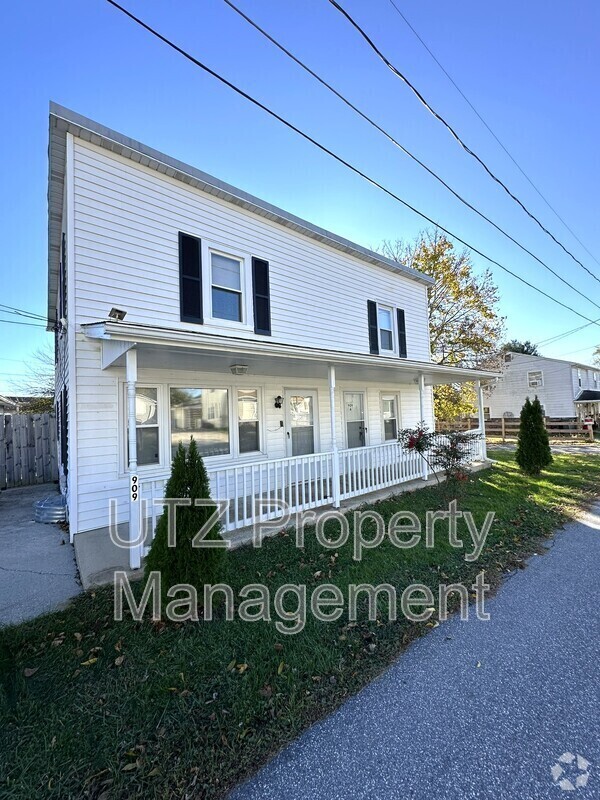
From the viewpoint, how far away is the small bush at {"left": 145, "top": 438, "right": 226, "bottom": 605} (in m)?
3.24

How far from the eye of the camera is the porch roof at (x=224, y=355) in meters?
4.27

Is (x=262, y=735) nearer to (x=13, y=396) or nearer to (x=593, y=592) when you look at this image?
(x=593, y=592)

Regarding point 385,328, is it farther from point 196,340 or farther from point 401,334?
point 196,340

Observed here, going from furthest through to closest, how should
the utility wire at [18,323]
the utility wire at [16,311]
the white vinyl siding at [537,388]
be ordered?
1. the white vinyl siding at [537,388]
2. the utility wire at [18,323]
3. the utility wire at [16,311]

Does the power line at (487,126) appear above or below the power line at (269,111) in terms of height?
above

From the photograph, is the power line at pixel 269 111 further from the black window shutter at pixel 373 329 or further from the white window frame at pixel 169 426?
the white window frame at pixel 169 426

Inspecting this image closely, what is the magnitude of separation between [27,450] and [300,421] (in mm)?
7671

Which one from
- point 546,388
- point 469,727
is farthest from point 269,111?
point 546,388

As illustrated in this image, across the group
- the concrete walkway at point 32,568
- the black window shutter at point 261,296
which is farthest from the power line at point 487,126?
the concrete walkway at point 32,568

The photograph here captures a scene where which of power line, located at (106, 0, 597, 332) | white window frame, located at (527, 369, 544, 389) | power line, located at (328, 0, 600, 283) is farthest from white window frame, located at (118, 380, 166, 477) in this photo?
white window frame, located at (527, 369, 544, 389)

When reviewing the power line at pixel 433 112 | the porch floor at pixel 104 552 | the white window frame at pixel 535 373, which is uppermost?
the power line at pixel 433 112

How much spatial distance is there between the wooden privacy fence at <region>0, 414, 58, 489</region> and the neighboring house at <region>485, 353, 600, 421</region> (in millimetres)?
23760

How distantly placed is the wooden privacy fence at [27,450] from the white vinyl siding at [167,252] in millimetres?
6355

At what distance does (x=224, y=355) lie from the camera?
211 inches
